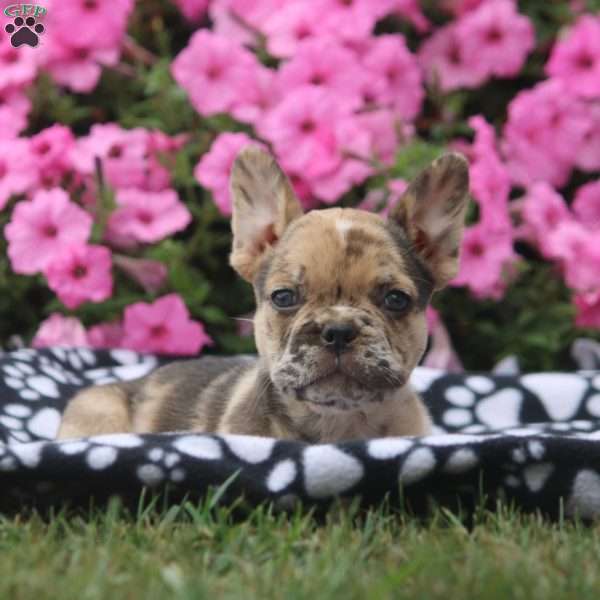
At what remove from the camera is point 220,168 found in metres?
5.06

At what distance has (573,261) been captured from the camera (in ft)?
16.7

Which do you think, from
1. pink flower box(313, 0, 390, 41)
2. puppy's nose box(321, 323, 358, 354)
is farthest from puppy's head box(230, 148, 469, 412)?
pink flower box(313, 0, 390, 41)

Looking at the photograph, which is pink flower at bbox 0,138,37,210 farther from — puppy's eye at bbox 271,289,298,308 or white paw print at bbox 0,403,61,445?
puppy's eye at bbox 271,289,298,308

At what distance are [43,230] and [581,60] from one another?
111 inches

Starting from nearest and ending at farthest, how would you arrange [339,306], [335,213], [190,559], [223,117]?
[190,559] < [339,306] < [335,213] < [223,117]

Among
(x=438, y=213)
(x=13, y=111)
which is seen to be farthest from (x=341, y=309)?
(x=13, y=111)

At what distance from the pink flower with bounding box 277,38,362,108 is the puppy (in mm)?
1433

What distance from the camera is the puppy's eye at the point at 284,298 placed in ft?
12.0

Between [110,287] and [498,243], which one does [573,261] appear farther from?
[110,287]

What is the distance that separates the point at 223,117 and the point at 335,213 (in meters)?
1.74

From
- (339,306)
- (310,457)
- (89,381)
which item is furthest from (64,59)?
(310,457)

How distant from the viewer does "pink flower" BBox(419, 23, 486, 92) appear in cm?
572

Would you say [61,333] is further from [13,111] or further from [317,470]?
[317,470]

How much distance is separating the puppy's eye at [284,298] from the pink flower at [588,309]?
1.90 m
